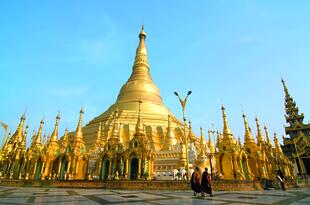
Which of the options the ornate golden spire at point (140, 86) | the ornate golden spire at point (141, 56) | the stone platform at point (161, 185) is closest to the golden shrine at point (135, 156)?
the stone platform at point (161, 185)

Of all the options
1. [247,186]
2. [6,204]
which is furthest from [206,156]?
[6,204]

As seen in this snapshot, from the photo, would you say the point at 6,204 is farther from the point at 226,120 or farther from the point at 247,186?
the point at 226,120

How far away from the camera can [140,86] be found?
53.4 meters

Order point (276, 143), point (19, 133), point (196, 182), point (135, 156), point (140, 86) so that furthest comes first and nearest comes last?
point (140, 86)
point (19, 133)
point (276, 143)
point (135, 156)
point (196, 182)

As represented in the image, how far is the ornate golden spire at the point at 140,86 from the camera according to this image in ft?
169

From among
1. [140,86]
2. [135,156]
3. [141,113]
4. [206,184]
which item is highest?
[140,86]

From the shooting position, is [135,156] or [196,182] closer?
[196,182]

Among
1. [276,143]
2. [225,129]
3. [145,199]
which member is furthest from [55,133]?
[276,143]

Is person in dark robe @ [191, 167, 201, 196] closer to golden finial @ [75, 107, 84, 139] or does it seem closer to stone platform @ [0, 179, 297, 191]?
stone platform @ [0, 179, 297, 191]

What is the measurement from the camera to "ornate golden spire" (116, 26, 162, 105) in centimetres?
5156

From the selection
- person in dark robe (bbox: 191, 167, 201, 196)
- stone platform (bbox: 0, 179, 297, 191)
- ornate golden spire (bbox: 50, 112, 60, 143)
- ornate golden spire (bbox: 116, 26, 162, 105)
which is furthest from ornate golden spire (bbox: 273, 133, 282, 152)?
ornate golden spire (bbox: 50, 112, 60, 143)

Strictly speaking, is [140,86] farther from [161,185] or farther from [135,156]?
[161,185]

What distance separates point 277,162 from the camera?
3025 centimetres

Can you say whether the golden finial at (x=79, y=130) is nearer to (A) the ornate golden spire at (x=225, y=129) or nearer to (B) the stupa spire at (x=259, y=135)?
(A) the ornate golden spire at (x=225, y=129)
